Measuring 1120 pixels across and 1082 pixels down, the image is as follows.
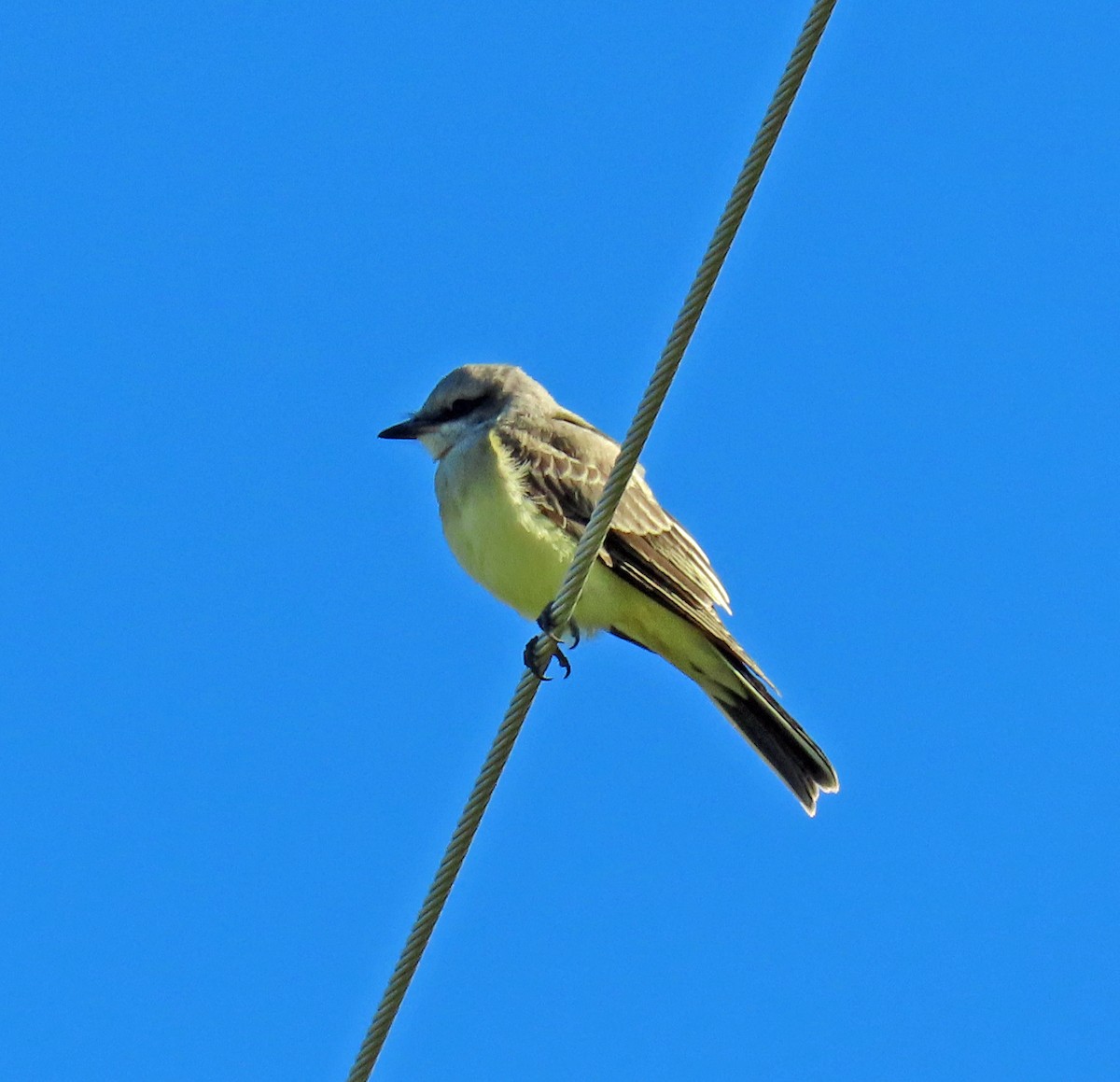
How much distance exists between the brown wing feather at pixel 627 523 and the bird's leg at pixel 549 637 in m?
0.36

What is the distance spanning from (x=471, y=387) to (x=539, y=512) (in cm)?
106

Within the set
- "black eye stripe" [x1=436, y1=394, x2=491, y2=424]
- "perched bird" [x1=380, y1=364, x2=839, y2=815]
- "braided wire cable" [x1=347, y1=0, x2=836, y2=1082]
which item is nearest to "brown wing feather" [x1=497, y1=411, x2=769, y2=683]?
"perched bird" [x1=380, y1=364, x2=839, y2=815]

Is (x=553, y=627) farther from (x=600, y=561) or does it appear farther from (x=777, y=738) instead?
(x=777, y=738)

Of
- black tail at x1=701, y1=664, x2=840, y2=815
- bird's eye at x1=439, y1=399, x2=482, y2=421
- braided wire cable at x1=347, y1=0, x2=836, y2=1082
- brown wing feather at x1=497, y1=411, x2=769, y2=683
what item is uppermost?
bird's eye at x1=439, y1=399, x2=482, y2=421

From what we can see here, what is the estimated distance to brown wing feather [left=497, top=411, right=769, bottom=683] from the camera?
6.56 m

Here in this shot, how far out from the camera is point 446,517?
682cm

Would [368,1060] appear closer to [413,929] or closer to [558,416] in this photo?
[413,929]

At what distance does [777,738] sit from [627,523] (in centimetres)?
98

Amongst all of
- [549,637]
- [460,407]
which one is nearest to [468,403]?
[460,407]

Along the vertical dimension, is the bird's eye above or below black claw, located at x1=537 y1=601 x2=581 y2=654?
above

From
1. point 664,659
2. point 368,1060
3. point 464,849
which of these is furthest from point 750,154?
point 664,659

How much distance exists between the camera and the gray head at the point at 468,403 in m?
7.26

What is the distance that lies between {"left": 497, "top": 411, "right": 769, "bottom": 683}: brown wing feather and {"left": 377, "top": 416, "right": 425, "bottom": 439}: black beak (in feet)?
1.60

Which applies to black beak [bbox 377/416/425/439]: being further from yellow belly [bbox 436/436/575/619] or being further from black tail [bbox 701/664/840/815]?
black tail [bbox 701/664/840/815]
